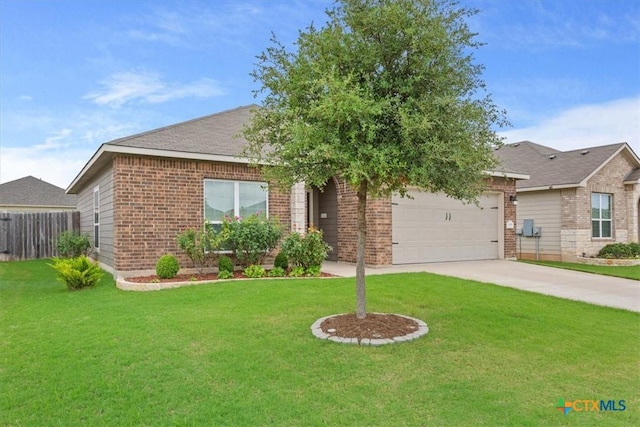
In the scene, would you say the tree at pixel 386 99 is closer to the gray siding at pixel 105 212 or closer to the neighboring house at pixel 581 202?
the gray siding at pixel 105 212

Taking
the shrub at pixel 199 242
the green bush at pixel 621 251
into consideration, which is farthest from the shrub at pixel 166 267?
the green bush at pixel 621 251

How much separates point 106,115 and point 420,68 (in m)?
13.2

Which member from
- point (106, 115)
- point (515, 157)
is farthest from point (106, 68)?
Answer: point (515, 157)

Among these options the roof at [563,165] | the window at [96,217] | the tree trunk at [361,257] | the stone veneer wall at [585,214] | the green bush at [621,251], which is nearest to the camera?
the tree trunk at [361,257]

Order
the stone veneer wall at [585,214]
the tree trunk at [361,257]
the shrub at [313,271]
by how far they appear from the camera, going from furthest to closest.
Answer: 1. the stone veneer wall at [585,214]
2. the shrub at [313,271]
3. the tree trunk at [361,257]

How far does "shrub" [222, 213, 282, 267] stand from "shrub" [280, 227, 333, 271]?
0.31 metres

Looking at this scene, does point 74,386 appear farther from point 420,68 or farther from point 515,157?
point 515,157

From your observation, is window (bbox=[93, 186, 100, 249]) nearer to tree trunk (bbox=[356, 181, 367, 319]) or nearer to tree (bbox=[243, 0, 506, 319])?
tree (bbox=[243, 0, 506, 319])

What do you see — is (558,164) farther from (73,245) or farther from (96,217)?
(73,245)

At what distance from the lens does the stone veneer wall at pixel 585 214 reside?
15.2 metres

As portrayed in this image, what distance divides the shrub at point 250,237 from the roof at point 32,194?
73.0ft

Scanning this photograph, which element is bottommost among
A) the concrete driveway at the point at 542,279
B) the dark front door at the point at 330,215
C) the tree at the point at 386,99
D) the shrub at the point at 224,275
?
the concrete driveway at the point at 542,279

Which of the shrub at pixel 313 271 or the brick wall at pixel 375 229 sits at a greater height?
the brick wall at pixel 375 229

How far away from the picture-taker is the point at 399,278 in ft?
30.1
